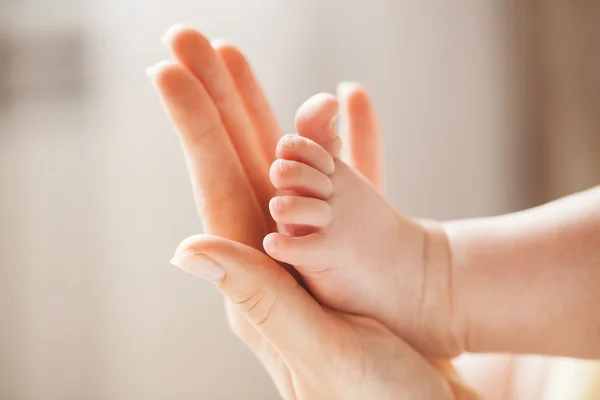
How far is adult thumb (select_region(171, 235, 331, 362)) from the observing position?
417mm

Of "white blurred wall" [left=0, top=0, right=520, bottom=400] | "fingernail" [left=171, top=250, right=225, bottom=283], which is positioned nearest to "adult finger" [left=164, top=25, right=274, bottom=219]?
"fingernail" [left=171, top=250, right=225, bottom=283]

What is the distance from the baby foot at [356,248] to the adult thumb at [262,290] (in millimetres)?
16

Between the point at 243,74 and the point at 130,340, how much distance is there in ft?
1.68

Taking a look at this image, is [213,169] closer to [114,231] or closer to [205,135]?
[205,135]

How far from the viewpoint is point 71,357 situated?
93cm

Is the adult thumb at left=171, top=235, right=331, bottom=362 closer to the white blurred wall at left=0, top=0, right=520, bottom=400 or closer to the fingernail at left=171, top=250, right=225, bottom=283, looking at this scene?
the fingernail at left=171, top=250, right=225, bottom=283

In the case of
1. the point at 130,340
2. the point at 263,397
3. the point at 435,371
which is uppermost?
the point at 435,371

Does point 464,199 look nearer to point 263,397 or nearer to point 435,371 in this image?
point 263,397

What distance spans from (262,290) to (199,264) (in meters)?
0.05

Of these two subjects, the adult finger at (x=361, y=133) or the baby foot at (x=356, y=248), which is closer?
the baby foot at (x=356, y=248)

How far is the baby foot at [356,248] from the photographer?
17.8 inches

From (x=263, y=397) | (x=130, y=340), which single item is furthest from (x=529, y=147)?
(x=130, y=340)

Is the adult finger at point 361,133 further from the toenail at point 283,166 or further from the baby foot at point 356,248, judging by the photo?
the toenail at point 283,166

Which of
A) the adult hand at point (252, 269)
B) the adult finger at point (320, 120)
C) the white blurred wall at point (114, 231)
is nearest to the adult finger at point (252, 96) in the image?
the adult hand at point (252, 269)
